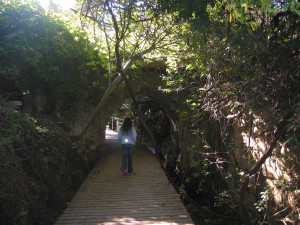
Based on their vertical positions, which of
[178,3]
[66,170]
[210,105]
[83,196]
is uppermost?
[178,3]

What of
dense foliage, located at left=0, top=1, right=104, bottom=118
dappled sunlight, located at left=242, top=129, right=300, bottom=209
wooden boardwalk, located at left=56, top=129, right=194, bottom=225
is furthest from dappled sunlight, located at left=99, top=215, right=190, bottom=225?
dense foliage, located at left=0, top=1, right=104, bottom=118

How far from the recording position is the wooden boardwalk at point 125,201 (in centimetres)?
406

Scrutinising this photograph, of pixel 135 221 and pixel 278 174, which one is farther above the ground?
pixel 278 174

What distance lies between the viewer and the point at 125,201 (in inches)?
191

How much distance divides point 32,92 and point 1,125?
325 cm

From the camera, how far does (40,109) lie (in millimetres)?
6555

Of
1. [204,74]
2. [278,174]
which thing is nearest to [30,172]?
[204,74]

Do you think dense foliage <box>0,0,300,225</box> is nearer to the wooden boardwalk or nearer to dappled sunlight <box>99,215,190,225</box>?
the wooden boardwalk

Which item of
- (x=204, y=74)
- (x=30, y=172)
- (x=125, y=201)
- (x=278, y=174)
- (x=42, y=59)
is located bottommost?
(x=125, y=201)

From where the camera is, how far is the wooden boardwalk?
4.06 m

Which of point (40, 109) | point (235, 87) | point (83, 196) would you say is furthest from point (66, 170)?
point (235, 87)

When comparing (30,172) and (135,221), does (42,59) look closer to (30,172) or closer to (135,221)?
(30,172)

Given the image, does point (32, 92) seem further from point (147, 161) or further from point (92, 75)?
Result: point (147, 161)

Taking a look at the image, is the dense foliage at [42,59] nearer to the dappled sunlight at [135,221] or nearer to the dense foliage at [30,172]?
the dense foliage at [30,172]
